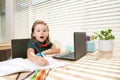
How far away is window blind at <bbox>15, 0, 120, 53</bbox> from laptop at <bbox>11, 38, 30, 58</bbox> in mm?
583

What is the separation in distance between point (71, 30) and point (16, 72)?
1.15 m

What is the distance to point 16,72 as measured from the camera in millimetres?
746

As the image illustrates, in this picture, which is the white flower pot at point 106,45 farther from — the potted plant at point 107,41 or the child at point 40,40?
the child at point 40,40

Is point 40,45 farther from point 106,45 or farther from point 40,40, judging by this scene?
point 106,45

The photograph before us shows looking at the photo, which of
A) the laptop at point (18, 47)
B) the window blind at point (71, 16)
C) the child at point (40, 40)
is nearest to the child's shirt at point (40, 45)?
the child at point (40, 40)

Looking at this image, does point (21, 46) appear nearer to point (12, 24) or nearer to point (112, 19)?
point (112, 19)

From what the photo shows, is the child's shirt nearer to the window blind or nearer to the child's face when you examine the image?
the child's face

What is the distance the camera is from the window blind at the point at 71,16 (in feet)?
4.80

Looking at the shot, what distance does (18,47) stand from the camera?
140 cm

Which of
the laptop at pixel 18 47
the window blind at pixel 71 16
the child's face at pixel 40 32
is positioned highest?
the window blind at pixel 71 16

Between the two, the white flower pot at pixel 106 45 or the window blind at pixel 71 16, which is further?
the window blind at pixel 71 16

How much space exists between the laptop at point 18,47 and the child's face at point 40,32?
5.6 inches

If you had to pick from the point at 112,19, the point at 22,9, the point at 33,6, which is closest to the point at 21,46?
the point at 112,19

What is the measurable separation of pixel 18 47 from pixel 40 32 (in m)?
0.24
